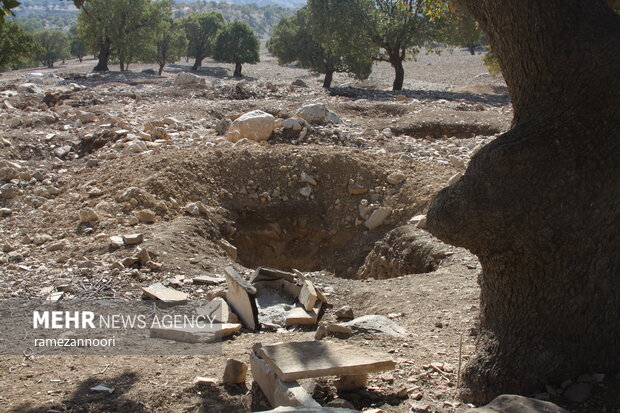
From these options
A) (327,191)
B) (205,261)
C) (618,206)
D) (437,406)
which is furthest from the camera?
(327,191)

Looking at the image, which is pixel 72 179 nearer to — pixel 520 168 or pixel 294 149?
pixel 294 149

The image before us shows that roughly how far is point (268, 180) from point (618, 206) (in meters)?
5.57

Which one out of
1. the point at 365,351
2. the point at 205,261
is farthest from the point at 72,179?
the point at 365,351

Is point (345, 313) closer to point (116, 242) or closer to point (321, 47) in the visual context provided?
point (116, 242)

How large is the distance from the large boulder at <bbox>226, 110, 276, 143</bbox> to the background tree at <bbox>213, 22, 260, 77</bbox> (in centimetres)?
2443

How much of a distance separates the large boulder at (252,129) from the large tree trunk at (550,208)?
653cm

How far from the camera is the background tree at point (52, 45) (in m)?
51.5

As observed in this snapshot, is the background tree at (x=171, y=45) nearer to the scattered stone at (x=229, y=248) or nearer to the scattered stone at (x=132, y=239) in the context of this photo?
the scattered stone at (x=229, y=248)

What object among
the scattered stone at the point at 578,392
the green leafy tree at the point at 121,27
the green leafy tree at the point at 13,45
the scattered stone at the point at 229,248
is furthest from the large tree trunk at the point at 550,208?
the green leafy tree at the point at 121,27

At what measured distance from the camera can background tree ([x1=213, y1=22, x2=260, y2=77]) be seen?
3350 cm

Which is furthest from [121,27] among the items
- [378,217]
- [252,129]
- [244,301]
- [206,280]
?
[244,301]

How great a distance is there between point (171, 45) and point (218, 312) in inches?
1325

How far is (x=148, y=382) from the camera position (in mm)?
3479

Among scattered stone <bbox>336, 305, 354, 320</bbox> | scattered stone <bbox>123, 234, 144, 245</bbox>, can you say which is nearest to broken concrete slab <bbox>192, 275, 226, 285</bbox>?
scattered stone <bbox>123, 234, 144, 245</bbox>
